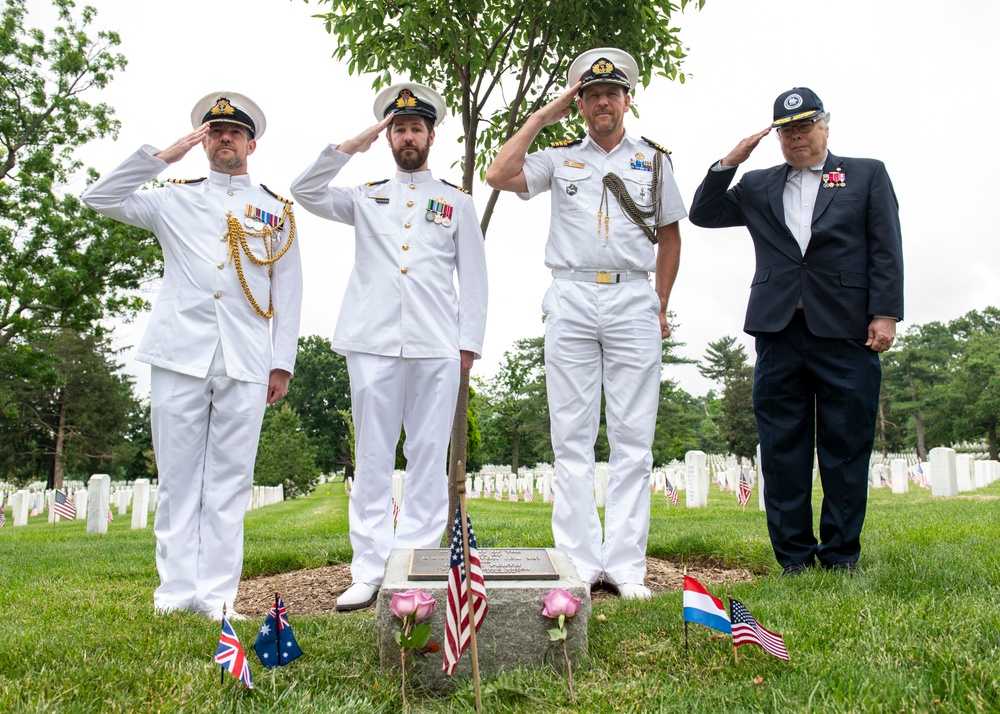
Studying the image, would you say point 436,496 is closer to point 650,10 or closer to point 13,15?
point 650,10

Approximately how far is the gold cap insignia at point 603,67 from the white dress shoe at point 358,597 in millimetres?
2797

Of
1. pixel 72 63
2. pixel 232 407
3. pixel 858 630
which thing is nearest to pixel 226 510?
pixel 232 407

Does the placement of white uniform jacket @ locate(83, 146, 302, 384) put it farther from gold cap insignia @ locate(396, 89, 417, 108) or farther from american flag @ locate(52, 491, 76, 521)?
american flag @ locate(52, 491, 76, 521)

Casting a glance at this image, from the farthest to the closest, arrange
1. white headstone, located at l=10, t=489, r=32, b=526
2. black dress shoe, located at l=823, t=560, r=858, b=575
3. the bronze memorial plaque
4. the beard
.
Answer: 1. white headstone, located at l=10, t=489, r=32, b=526
2. the beard
3. black dress shoe, located at l=823, t=560, r=858, b=575
4. the bronze memorial plaque

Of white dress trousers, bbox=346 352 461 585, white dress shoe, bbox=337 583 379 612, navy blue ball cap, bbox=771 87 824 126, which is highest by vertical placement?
navy blue ball cap, bbox=771 87 824 126

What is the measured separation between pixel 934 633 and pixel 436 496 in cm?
224

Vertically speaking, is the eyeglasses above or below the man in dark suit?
above

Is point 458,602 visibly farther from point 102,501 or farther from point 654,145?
point 102,501

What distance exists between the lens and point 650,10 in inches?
190

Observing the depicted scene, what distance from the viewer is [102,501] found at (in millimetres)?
11945

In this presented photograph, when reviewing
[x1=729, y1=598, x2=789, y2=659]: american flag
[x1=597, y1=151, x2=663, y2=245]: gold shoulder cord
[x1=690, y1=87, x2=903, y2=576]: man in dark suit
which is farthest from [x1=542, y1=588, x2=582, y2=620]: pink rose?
[x1=597, y1=151, x2=663, y2=245]: gold shoulder cord

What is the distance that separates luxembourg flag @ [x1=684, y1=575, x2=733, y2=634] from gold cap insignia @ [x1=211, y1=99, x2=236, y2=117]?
3.08 meters

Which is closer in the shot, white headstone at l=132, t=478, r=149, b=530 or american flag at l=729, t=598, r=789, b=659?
american flag at l=729, t=598, r=789, b=659

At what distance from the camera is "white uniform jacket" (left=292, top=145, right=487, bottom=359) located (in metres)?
3.98
